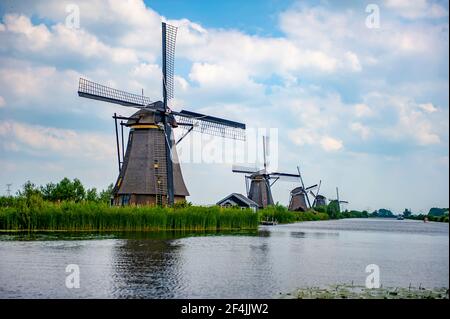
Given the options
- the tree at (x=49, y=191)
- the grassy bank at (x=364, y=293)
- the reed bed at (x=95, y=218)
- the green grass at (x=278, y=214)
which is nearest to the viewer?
the grassy bank at (x=364, y=293)

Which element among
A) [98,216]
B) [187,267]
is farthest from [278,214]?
[187,267]

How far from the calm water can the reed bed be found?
3466 mm

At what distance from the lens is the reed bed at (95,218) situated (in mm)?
26375

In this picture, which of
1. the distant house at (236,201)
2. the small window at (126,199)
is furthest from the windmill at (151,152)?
the distant house at (236,201)

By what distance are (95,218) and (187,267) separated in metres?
13.3

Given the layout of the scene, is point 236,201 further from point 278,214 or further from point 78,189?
point 78,189

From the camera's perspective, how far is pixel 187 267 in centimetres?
1500

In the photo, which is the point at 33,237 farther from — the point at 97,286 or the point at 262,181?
the point at 262,181

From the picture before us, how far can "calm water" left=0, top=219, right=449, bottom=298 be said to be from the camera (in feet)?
38.4

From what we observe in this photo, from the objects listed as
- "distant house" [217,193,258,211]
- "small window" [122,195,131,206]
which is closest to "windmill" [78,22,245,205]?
"small window" [122,195,131,206]

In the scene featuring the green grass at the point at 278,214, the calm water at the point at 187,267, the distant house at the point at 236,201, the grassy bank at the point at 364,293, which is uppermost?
the distant house at the point at 236,201

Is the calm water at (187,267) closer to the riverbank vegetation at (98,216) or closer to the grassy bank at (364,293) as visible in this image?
the grassy bank at (364,293)

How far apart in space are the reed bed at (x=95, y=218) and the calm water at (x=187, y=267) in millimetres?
3466
